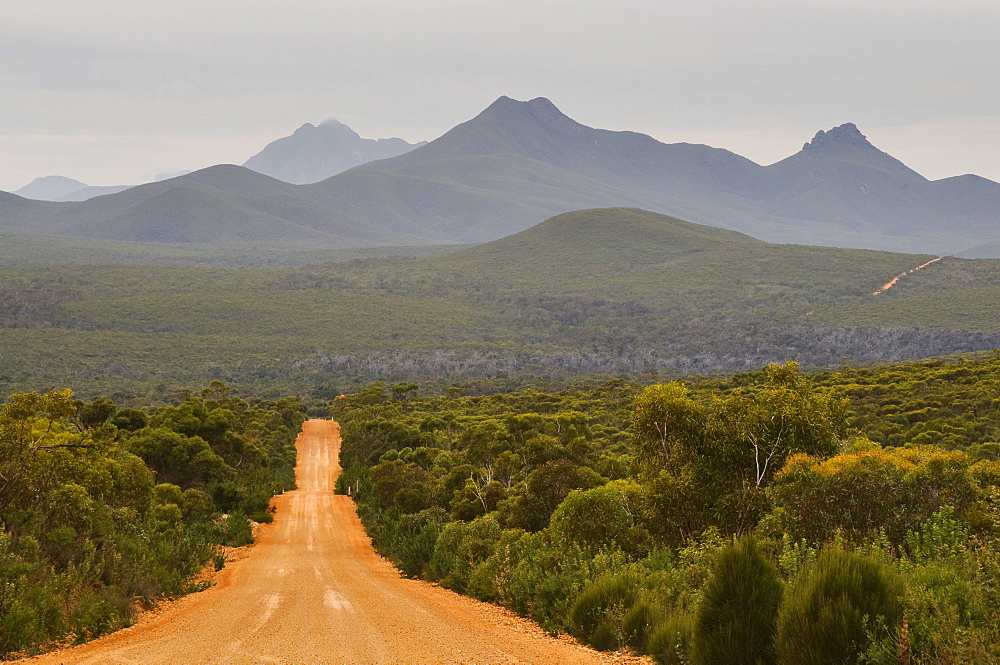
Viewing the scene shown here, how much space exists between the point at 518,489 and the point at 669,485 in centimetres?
1204

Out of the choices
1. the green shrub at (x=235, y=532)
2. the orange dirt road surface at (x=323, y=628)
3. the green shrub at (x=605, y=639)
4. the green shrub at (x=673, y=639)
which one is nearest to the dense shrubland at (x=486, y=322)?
the green shrub at (x=235, y=532)

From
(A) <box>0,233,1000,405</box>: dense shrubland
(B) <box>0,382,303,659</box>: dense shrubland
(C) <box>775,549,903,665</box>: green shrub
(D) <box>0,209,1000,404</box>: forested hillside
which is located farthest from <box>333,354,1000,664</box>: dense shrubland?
(D) <box>0,209,1000,404</box>: forested hillside

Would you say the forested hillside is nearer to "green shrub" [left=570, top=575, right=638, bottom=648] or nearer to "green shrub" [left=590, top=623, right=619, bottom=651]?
"green shrub" [left=570, top=575, right=638, bottom=648]

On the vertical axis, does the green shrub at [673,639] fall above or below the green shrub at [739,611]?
below

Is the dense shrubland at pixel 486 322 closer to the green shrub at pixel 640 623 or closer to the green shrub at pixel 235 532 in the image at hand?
the green shrub at pixel 235 532

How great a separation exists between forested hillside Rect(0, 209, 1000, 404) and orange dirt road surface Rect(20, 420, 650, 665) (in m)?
81.2

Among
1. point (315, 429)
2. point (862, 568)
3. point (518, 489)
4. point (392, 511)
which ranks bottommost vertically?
point (315, 429)

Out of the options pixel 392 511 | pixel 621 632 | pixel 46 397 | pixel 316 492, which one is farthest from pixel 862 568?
pixel 316 492

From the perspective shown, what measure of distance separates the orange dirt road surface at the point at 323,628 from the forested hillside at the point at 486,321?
266 ft

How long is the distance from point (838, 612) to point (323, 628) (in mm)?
8401

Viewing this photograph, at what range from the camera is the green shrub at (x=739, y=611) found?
8508 millimetres

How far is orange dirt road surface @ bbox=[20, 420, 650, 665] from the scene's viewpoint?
36.7 feet

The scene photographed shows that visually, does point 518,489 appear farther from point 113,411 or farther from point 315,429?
point 315,429

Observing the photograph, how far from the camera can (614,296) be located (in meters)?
178
